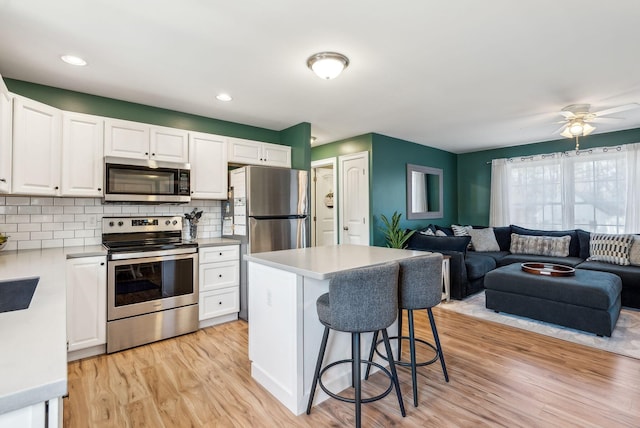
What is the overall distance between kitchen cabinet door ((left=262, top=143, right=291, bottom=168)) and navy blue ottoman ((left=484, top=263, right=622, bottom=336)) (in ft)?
9.36

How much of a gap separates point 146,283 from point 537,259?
16.7 ft

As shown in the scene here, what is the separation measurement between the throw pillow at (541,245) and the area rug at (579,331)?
47.7 inches

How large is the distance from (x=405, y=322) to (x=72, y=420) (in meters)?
2.80

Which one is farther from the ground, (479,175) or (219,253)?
(479,175)

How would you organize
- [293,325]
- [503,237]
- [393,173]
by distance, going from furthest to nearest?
[503,237], [393,173], [293,325]

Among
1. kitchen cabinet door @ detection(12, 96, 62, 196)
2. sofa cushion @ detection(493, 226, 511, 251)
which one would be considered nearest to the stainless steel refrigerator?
kitchen cabinet door @ detection(12, 96, 62, 196)

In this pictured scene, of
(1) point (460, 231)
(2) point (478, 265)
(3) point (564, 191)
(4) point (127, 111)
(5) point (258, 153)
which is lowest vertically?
(2) point (478, 265)

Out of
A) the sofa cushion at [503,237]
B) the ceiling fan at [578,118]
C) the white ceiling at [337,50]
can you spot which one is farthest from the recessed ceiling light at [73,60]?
the sofa cushion at [503,237]

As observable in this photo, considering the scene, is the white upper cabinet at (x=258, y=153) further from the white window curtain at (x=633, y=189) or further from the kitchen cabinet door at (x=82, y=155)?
the white window curtain at (x=633, y=189)

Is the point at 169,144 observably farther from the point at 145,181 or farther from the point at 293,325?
the point at 293,325

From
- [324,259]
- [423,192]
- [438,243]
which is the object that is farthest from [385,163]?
[324,259]

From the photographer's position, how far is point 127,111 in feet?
11.0

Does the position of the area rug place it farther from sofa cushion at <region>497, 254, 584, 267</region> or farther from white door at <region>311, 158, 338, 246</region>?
white door at <region>311, 158, 338, 246</region>

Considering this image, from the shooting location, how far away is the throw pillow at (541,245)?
Result: 4883 millimetres
